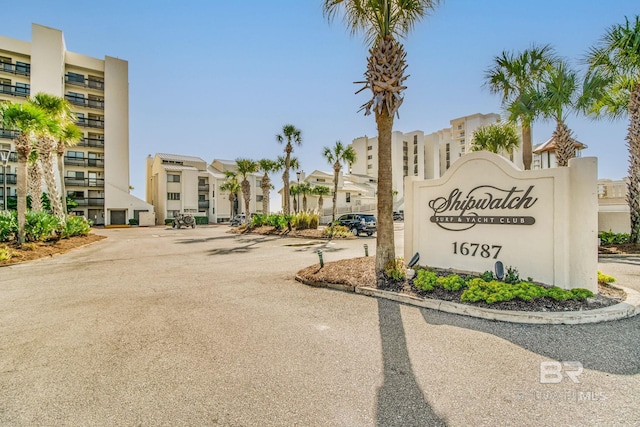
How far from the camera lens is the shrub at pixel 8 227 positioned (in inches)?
582

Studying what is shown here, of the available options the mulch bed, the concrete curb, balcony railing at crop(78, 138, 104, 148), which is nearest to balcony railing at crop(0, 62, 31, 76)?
balcony railing at crop(78, 138, 104, 148)

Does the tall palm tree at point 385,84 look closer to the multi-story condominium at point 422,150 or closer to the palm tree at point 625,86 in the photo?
the palm tree at point 625,86

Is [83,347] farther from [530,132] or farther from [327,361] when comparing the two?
[530,132]

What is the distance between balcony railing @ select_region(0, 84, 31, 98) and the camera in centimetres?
3881

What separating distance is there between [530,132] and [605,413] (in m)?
13.9

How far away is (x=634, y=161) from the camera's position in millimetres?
13586

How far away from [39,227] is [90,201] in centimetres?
3268

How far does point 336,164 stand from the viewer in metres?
32.1

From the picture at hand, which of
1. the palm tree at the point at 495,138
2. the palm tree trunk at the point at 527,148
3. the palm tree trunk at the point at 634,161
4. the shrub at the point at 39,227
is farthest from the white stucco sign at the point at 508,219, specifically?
the shrub at the point at 39,227

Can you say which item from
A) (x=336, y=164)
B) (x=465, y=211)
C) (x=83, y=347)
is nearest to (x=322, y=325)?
(x=83, y=347)

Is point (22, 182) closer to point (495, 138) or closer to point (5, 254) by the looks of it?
point (5, 254)

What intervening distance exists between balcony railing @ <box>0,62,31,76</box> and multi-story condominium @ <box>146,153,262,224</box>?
1866cm

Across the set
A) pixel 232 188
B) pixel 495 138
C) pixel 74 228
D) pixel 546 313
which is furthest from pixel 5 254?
pixel 232 188

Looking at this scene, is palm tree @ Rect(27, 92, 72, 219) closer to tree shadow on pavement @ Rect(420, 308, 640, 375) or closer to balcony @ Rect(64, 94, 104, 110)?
tree shadow on pavement @ Rect(420, 308, 640, 375)
